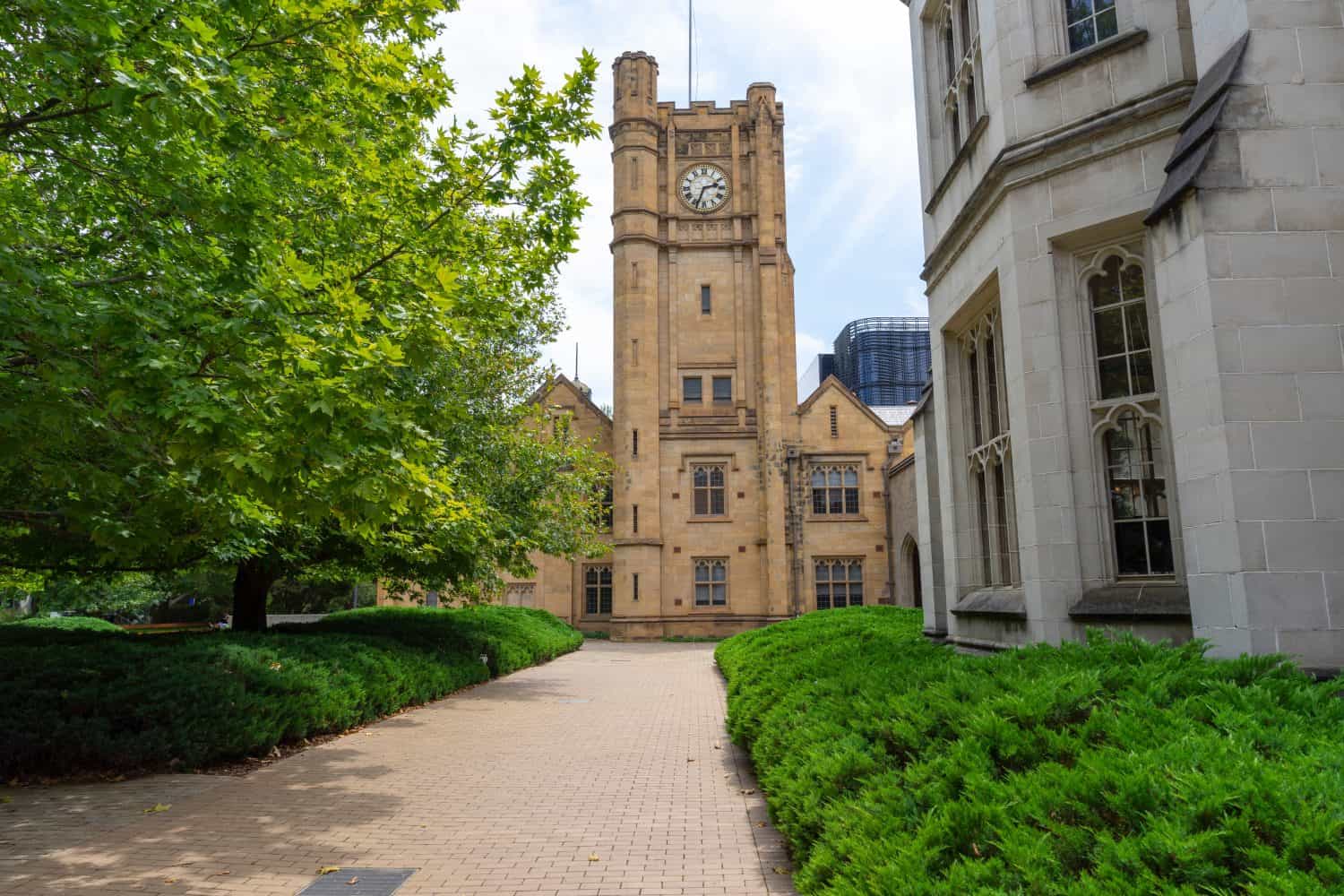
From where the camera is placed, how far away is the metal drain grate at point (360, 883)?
5137mm

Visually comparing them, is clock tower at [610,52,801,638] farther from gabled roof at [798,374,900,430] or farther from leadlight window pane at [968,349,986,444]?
leadlight window pane at [968,349,986,444]

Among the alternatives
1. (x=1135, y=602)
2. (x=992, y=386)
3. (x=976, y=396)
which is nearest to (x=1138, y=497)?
(x=1135, y=602)

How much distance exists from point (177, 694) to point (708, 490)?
92.4 ft

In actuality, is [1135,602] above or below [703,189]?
below

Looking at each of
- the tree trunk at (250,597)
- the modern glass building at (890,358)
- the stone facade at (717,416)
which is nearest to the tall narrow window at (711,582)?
the stone facade at (717,416)

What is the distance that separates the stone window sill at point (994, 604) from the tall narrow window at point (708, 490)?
2691 centimetres

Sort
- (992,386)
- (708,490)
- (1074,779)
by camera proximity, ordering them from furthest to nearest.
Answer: (708,490)
(992,386)
(1074,779)

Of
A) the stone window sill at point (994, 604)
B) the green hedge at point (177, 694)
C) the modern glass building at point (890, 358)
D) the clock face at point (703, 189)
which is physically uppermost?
the modern glass building at point (890, 358)

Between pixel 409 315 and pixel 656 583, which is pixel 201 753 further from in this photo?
pixel 656 583

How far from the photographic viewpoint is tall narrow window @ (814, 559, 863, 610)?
117 feet

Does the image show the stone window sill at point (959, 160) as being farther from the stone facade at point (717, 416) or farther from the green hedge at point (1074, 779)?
the stone facade at point (717, 416)

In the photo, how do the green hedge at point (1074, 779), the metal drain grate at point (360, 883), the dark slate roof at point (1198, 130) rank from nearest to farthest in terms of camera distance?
the green hedge at point (1074, 779)
the metal drain grate at point (360, 883)
the dark slate roof at point (1198, 130)

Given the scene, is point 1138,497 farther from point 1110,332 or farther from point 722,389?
point 722,389

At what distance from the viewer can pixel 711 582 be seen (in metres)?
35.6
